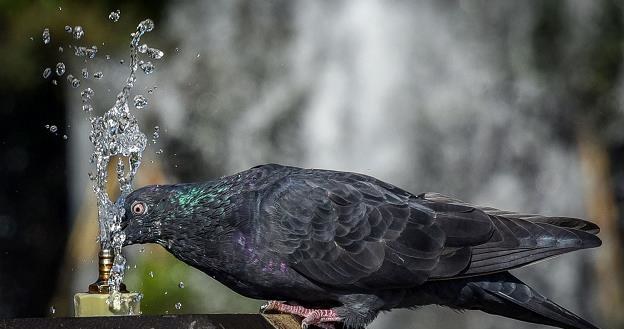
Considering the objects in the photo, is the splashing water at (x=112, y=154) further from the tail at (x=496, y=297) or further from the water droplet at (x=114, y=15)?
the water droplet at (x=114, y=15)

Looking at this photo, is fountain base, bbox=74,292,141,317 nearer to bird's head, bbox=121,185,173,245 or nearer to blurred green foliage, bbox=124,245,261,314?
bird's head, bbox=121,185,173,245

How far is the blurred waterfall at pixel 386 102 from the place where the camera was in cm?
1217

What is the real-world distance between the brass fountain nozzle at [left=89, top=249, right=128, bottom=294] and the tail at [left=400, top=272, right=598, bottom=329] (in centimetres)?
166

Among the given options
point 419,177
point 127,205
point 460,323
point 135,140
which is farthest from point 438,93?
point 127,205

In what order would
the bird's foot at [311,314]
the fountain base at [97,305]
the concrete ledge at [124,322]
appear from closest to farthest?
the concrete ledge at [124,322] < the fountain base at [97,305] < the bird's foot at [311,314]

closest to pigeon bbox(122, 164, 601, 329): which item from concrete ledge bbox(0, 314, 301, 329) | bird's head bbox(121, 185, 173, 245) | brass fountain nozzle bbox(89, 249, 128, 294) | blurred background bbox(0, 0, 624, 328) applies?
bird's head bbox(121, 185, 173, 245)

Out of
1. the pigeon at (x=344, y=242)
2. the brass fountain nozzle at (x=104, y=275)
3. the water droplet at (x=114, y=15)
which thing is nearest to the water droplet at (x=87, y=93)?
the water droplet at (x=114, y=15)

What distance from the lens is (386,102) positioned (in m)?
12.8

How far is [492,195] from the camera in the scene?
1206 centimetres

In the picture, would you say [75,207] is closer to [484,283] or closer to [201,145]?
[201,145]

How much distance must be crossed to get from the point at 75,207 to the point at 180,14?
2.79 m

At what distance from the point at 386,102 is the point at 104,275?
26.4ft

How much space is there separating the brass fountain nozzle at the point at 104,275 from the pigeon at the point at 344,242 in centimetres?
29

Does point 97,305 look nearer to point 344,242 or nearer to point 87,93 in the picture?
point 344,242
